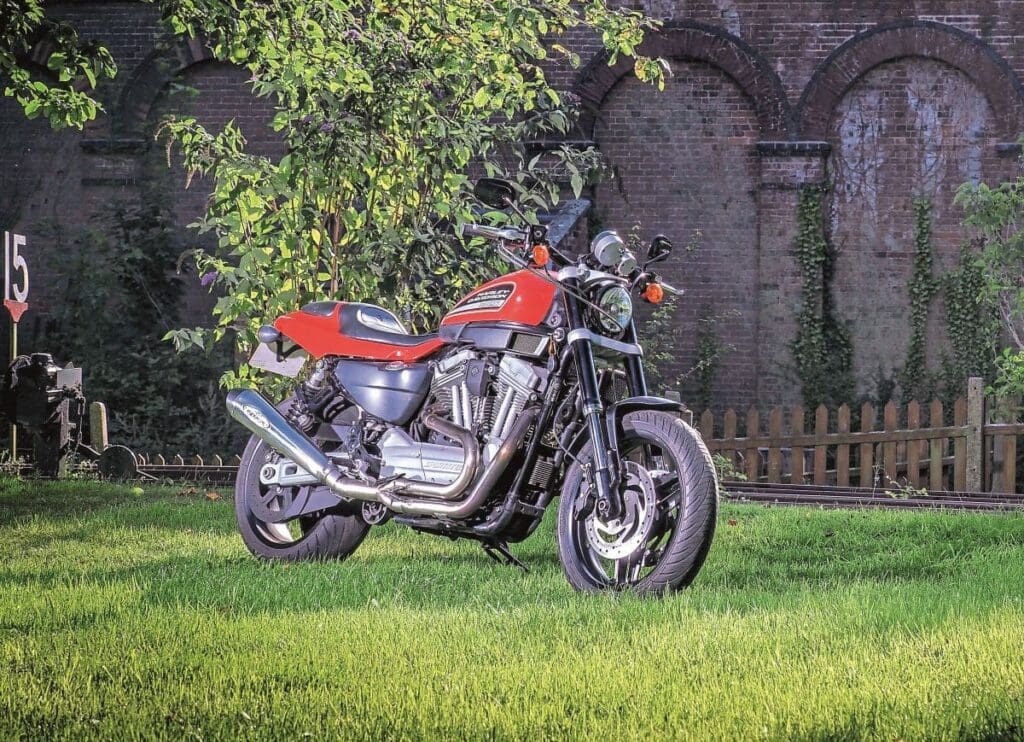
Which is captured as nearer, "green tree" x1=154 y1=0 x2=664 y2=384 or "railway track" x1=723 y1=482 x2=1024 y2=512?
"green tree" x1=154 y1=0 x2=664 y2=384

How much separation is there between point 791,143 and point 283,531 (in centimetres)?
1059

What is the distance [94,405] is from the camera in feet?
38.7

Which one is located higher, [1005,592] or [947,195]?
[947,195]

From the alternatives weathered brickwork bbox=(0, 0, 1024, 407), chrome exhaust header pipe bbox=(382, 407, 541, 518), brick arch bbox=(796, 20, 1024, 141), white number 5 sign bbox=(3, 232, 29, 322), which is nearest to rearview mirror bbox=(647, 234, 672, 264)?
chrome exhaust header pipe bbox=(382, 407, 541, 518)

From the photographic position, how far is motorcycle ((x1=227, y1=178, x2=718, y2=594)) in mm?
4953

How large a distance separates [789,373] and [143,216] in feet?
24.2

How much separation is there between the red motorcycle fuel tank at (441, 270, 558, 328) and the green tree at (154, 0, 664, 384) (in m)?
2.35

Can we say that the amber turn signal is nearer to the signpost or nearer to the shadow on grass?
the shadow on grass

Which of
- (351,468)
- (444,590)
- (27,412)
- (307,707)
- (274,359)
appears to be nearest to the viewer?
(307,707)

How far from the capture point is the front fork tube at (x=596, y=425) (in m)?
4.91

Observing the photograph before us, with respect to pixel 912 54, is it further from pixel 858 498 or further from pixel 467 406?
pixel 467 406

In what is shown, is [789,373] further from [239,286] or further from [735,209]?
[239,286]

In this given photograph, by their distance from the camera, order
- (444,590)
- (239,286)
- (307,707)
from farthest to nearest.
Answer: (239,286), (444,590), (307,707)

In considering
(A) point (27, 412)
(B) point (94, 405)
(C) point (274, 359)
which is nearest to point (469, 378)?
(C) point (274, 359)
